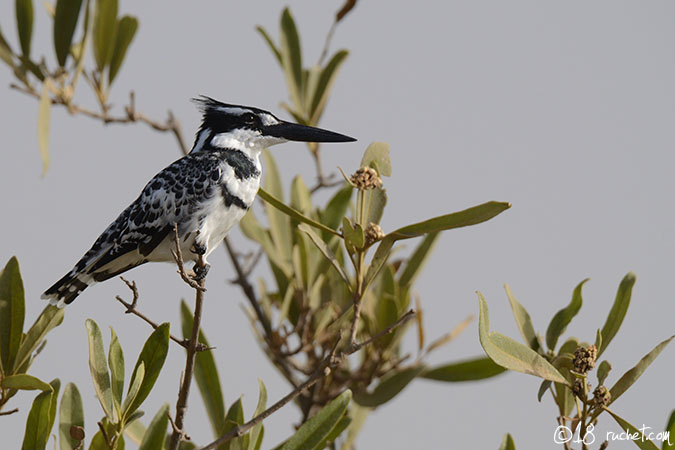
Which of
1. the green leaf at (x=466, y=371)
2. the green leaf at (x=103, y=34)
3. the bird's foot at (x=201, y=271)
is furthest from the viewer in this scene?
the green leaf at (x=103, y=34)

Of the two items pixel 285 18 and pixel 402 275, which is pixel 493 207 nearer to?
pixel 402 275

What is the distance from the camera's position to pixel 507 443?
6.23 ft

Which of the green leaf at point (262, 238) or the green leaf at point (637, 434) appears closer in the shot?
the green leaf at point (637, 434)

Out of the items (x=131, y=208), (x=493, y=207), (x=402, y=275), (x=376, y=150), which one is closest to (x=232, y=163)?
(x=131, y=208)

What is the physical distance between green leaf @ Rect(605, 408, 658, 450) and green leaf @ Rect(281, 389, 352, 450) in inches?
21.8

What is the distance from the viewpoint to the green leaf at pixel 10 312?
6.68 feet

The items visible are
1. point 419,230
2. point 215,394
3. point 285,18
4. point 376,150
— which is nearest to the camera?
point 419,230

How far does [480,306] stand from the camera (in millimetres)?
1496

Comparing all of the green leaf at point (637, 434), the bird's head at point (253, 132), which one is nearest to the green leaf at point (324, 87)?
the bird's head at point (253, 132)

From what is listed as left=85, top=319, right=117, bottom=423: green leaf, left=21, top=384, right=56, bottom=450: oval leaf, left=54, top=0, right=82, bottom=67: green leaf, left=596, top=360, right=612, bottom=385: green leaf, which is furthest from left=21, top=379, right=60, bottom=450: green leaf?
left=54, top=0, right=82, bottom=67: green leaf

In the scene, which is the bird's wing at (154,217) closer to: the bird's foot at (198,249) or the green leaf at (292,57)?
the bird's foot at (198,249)

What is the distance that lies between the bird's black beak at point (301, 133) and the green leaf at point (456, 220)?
1027mm

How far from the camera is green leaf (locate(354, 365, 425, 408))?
2594 mm

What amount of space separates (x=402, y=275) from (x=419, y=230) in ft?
3.68
